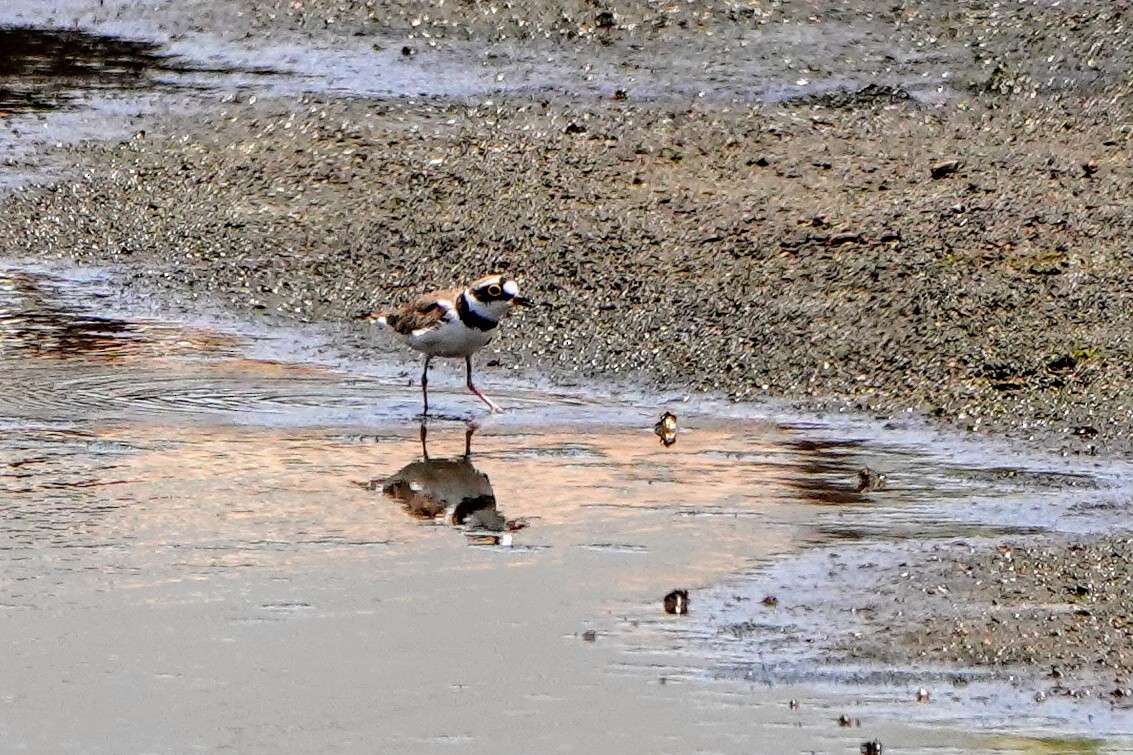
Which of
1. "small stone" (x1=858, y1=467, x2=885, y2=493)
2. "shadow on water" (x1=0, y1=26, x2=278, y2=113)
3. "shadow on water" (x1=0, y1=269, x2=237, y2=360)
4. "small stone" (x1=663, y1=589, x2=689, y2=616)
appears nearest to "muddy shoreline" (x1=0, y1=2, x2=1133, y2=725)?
"shadow on water" (x1=0, y1=269, x2=237, y2=360)

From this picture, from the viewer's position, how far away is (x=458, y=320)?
32.7 feet

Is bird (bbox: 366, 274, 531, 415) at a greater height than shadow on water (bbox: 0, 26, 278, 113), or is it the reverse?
shadow on water (bbox: 0, 26, 278, 113)

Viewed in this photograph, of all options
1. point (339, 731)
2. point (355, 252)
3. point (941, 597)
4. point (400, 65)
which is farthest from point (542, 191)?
point (339, 731)

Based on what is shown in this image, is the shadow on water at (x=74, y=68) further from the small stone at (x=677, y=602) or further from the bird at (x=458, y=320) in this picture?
the small stone at (x=677, y=602)

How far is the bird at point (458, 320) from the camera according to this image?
9.97 metres

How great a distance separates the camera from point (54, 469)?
28.8 feet

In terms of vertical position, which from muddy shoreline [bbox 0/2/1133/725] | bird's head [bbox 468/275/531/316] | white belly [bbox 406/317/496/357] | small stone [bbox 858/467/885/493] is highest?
muddy shoreline [bbox 0/2/1133/725]

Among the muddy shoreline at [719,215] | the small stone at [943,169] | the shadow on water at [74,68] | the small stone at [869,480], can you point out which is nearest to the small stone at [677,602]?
the muddy shoreline at [719,215]

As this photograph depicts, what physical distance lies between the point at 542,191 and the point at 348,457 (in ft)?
12.6

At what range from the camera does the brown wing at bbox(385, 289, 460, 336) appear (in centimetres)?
1004

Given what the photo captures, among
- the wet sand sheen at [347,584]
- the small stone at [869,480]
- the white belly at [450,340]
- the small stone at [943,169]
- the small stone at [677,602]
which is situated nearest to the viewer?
the wet sand sheen at [347,584]

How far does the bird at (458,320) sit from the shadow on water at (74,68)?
247 inches

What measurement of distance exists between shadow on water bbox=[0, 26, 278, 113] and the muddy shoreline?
1.27m

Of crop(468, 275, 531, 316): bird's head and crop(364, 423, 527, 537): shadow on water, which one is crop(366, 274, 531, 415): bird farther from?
crop(364, 423, 527, 537): shadow on water
